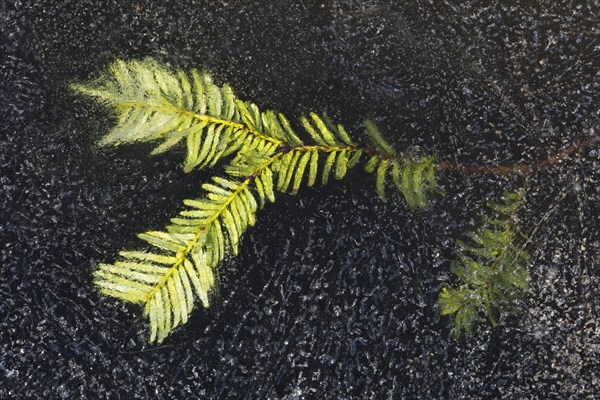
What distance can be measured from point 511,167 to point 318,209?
227 millimetres

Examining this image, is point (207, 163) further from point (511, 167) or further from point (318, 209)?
point (511, 167)

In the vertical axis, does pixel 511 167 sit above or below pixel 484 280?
above

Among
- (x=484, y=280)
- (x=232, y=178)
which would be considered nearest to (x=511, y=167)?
(x=484, y=280)

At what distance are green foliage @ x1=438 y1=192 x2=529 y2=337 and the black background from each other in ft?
0.05

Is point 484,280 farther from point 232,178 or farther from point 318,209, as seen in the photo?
point 232,178

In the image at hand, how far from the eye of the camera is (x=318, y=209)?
94 cm

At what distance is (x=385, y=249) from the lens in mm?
939

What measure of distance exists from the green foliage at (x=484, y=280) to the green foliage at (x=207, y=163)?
79 mm

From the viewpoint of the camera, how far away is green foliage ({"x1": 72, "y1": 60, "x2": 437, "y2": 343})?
884mm

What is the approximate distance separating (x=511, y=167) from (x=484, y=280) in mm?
134

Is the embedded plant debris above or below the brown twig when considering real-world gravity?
below

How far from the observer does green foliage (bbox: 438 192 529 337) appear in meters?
0.93

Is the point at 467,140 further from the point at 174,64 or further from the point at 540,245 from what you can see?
the point at 174,64

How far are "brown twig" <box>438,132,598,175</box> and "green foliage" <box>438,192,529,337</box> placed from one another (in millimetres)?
71
